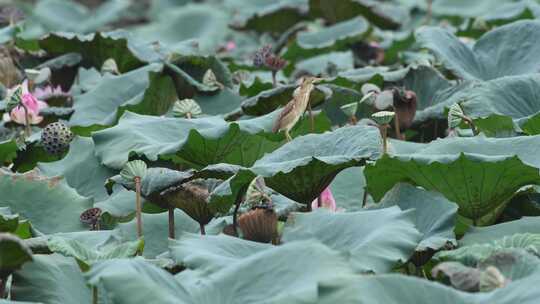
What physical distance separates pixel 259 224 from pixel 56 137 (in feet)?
3.27

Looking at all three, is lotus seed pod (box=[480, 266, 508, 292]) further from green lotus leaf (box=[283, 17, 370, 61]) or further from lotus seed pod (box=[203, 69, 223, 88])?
green lotus leaf (box=[283, 17, 370, 61])

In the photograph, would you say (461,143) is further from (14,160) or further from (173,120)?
(14,160)

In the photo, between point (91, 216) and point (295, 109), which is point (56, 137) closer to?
point (91, 216)

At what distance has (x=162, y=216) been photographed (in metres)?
2.58

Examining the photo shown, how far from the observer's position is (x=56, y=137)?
119 inches

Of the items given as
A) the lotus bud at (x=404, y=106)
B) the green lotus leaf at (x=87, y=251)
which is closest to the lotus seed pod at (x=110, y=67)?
the lotus bud at (x=404, y=106)

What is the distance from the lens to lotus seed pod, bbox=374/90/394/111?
3121mm

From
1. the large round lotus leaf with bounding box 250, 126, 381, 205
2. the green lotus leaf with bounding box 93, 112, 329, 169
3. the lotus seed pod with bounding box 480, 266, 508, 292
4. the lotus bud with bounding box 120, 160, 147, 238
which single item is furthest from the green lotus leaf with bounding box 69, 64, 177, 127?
the lotus seed pod with bounding box 480, 266, 508, 292

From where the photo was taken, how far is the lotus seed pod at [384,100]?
3121 millimetres

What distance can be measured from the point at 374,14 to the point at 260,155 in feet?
9.21

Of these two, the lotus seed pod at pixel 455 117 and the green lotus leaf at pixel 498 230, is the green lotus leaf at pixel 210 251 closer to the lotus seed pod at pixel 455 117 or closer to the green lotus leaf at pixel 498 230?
the green lotus leaf at pixel 498 230

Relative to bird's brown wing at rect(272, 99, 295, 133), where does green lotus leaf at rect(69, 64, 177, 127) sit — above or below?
below

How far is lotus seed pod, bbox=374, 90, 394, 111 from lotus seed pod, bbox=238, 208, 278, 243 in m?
0.98

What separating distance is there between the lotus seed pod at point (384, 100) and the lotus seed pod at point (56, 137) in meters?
0.78
